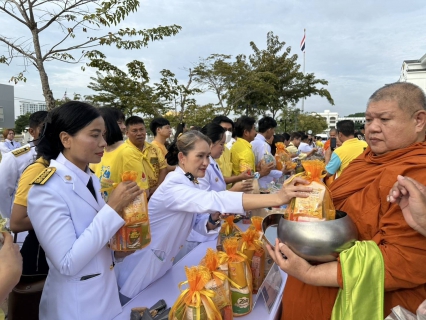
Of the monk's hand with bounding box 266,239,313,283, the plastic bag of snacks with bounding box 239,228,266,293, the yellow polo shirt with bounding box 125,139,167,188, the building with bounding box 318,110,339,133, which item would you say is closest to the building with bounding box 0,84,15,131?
the yellow polo shirt with bounding box 125,139,167,188

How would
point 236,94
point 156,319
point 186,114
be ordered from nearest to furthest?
point 156,319
point 186,114
point 236,94

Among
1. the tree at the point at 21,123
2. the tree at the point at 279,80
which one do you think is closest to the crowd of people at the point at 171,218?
the tree at the point at 279,80

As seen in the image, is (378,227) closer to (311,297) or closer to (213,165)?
(311,297)

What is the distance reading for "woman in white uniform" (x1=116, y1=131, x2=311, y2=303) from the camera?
188 cm

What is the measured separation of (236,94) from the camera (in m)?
14.8

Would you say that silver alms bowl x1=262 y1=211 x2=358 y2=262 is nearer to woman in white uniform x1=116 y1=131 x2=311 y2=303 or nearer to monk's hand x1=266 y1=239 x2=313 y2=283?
→ monk's hand x1=266 y1=239 x2=313 y2=283

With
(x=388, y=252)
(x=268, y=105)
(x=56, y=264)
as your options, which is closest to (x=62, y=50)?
(x=56, y=264)

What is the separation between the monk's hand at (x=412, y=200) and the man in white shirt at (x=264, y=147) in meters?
3.44

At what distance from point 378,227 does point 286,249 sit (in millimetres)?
445

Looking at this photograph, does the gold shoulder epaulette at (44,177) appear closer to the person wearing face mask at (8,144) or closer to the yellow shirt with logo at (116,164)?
the yellow shirt with logo at (116,164)

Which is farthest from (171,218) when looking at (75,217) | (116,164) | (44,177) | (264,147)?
(264,147)

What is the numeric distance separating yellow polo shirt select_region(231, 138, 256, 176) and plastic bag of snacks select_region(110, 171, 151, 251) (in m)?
3.39

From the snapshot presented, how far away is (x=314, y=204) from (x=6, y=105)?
9076mm

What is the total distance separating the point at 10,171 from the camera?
3104 mm
